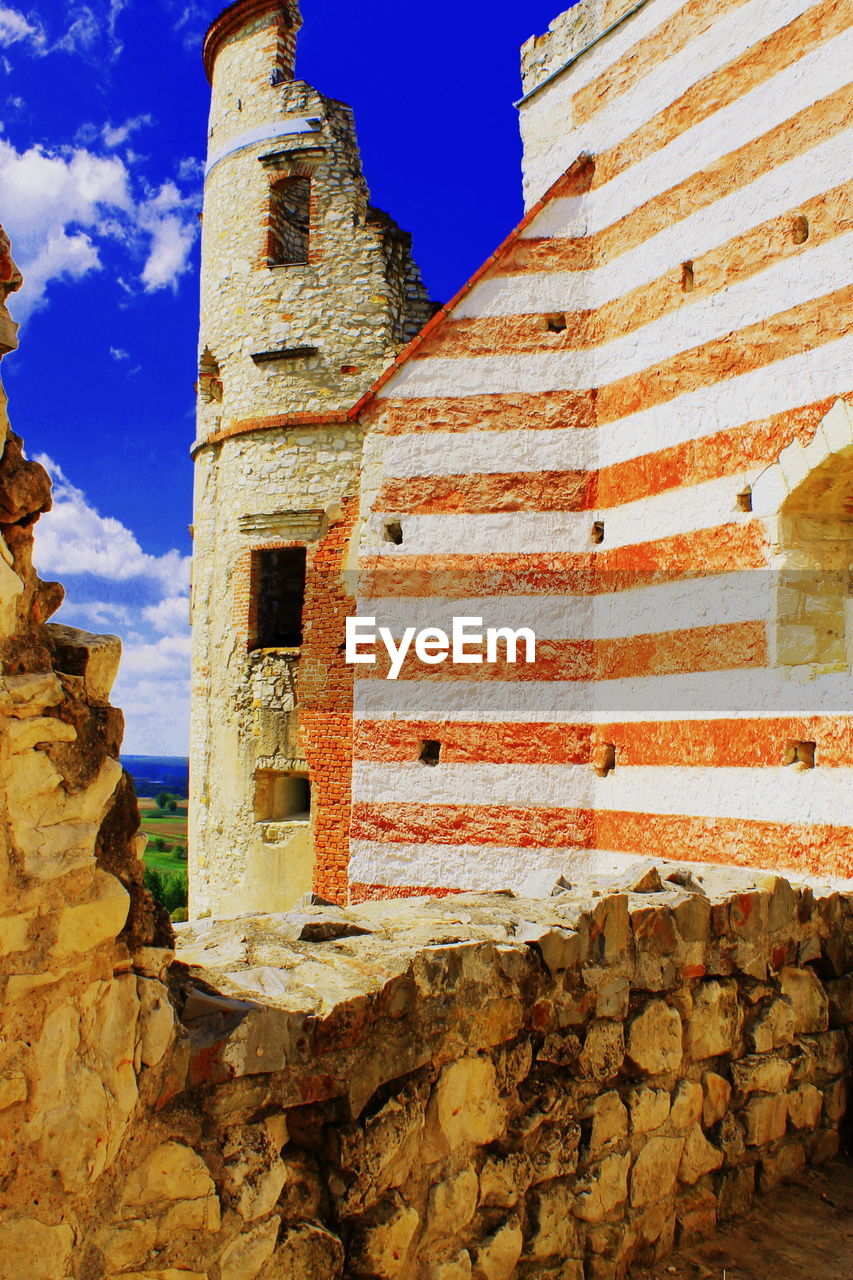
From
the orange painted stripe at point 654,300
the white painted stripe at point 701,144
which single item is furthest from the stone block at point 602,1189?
the white painted stripe at point 701,144

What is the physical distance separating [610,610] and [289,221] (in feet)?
25.4

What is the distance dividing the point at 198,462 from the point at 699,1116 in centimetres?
1064

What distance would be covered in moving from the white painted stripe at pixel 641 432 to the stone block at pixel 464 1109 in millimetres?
4443

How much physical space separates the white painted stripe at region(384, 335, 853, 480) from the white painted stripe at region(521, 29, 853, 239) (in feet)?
5.10

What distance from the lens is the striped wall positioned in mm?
5910

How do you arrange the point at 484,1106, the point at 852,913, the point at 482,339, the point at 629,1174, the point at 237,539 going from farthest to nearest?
the point at 237,539
the point at 482,339
the point at 852,913
the point at 629,1174
the point at 484,1106

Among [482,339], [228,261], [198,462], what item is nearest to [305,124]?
[228,261]

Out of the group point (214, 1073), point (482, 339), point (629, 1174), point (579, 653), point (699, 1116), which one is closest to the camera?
point (214, 1073)

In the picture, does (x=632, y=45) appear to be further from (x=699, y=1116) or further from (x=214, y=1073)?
(x=214, y=1073)

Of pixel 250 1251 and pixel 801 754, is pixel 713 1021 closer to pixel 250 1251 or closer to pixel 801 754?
pixel 250 1251

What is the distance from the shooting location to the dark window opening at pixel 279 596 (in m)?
11.8

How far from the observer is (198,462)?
41.7 ft

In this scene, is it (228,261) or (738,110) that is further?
(228,261)

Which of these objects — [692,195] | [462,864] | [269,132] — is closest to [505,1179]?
[462,864]
